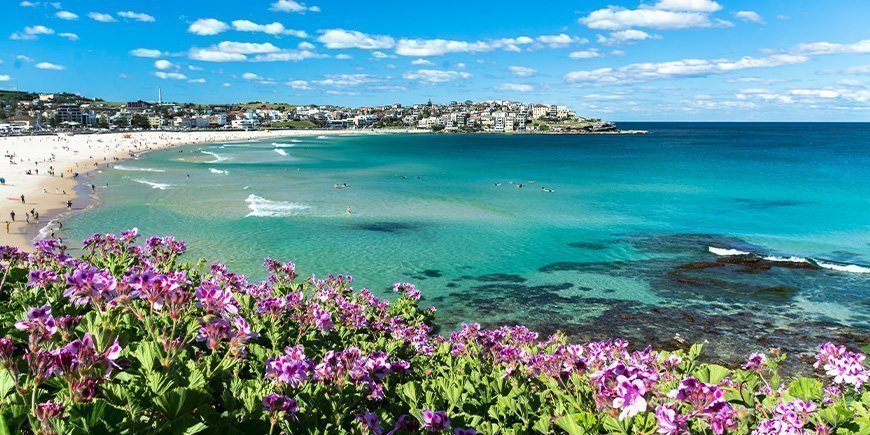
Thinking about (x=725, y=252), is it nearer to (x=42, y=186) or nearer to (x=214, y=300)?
(x=214, y=300)

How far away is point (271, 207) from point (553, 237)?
26.3m

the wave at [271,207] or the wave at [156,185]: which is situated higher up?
the wave at [156,185]

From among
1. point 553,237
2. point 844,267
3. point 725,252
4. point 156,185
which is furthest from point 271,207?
point 844,267

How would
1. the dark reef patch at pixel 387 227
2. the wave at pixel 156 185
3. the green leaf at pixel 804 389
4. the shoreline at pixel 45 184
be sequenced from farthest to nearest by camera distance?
the wave at pixel 156 185 → the dark reef patch at pixel 387 227 → the shoreline at pixel 45 184 → the green leaf at pixel 804 389

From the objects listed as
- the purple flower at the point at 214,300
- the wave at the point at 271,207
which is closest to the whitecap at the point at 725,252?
the wave at the point at 271,207

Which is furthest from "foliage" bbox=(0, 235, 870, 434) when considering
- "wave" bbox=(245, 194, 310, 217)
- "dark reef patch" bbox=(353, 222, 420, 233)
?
"wave" bbox=(245, 194, 310, 217)

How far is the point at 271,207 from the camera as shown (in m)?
49.6

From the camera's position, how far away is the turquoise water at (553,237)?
23.2 m

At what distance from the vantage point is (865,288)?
86.2ft

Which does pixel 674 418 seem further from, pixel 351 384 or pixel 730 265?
pixel 730 265

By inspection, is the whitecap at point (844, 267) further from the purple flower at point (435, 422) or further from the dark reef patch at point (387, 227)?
the purple flower at point (435, 422)

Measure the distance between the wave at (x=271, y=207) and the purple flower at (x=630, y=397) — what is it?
1752 inches

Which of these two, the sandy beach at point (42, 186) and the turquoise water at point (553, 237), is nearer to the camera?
the turquoise water at point (553, 237)

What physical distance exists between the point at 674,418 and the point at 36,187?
218 ft
